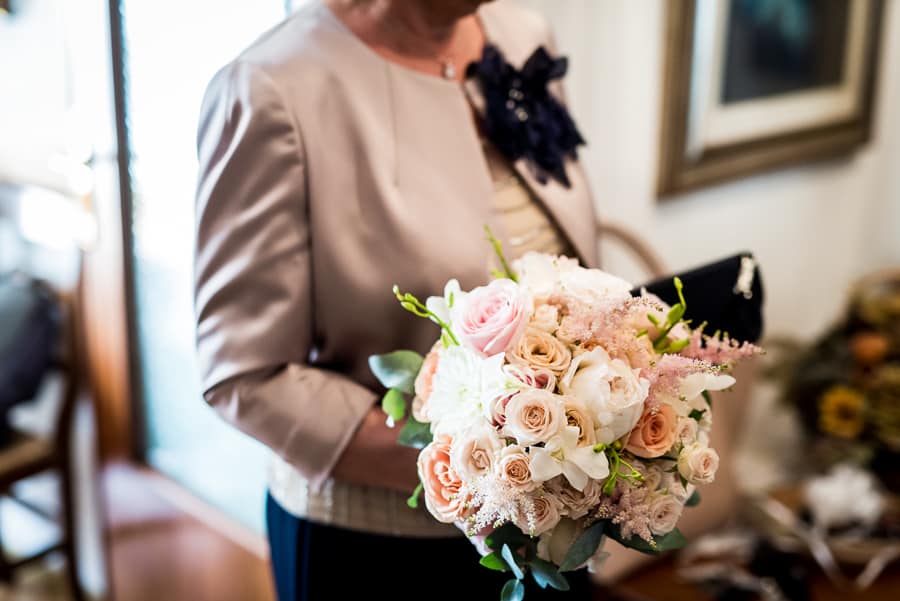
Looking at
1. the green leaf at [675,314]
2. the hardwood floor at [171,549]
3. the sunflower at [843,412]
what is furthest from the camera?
the sunflower at [843,412]

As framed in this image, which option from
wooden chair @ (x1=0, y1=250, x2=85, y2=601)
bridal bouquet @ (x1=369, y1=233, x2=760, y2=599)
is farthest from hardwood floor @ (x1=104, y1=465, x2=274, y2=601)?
bridal bouquet @ (x1=369, y1=233, x2=760, y2=599)

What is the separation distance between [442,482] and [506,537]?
8cm

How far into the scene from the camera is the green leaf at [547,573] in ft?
2.76

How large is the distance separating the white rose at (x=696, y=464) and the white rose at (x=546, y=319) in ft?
0.51

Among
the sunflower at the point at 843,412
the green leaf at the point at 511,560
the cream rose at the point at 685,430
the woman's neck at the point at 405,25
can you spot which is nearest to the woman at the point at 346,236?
the woman's neck at the point at 405,25

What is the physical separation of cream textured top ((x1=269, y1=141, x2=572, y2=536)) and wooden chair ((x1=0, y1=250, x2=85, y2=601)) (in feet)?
3.62

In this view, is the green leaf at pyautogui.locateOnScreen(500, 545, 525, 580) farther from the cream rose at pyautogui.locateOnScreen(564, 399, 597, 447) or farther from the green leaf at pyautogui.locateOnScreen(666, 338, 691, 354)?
the green leaf at pyautogui.locateOnScreen(666, 338, 691, 354)

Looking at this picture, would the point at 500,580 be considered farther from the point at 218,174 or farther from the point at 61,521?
the point at 61,521

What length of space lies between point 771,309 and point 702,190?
0.58 meters

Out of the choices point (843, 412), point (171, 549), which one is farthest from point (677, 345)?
point (843, 412)

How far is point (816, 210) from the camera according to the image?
273 cm

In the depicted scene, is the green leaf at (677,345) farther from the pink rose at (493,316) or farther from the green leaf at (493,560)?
the green leaf at (493,560)

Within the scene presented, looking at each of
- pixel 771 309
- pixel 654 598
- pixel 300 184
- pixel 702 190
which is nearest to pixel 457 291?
pixel 300 184

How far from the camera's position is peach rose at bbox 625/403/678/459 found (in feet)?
2.70
